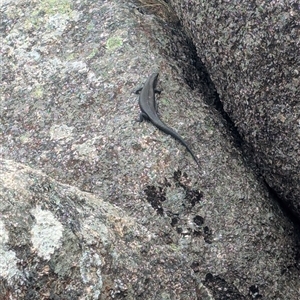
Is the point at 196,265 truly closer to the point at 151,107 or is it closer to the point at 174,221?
the point at 174,221

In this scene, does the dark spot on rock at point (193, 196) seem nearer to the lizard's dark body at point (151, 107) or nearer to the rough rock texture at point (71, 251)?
the lizard's dark body at point (151, 107)

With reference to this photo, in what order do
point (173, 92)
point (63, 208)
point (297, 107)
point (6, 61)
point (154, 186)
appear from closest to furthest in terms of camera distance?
point (63, 208)
point (297, 107)
point (154, 186)
point (173, 92)
point (6, 61)

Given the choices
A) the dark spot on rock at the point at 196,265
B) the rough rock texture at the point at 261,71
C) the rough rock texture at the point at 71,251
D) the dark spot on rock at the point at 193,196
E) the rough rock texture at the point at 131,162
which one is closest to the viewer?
the rough rock texture at the point at 71,251

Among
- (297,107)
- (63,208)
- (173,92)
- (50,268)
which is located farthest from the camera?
(173,92)

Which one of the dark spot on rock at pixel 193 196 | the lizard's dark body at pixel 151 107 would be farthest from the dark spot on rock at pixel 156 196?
the lizard's dark body at pixel 151 107

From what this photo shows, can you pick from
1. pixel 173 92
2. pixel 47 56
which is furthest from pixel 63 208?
pixel 47 56

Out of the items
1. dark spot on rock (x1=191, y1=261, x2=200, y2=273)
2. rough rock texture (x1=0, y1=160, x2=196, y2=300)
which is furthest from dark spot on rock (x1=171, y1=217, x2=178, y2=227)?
rough rock texture (x1=0, y1=160, x2=196, y2=300)

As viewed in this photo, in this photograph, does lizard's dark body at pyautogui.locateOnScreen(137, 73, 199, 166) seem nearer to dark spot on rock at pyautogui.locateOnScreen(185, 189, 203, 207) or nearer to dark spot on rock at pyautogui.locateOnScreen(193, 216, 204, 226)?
dark spot on rock at pyautogui.locateOnScreen(185, 189, 203, 207)

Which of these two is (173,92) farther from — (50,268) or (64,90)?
(50,268)
